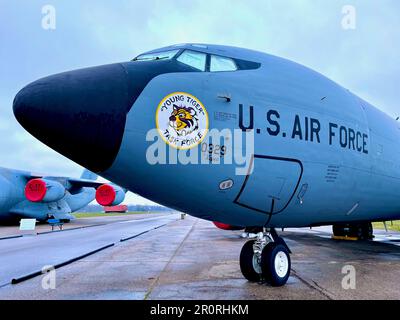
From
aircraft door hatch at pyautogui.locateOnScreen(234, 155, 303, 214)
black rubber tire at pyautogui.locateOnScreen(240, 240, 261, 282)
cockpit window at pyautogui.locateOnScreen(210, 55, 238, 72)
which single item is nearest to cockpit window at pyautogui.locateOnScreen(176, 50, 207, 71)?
cockpit window at pyautogui.locateOnScreen(210, 55, 238, 72)

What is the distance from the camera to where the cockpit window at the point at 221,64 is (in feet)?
17.2

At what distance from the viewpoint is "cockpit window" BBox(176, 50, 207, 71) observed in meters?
5.10

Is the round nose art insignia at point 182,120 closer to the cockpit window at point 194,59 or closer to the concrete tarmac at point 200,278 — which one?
the cockpit window at point 194,59

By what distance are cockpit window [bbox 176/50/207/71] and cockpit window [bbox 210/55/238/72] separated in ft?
0.41

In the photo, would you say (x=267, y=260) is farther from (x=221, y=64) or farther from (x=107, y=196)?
(x=107, y=196)

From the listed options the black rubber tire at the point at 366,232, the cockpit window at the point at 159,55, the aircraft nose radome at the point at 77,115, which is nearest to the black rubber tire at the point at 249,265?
the aircraft nose radome at the point at 77,115

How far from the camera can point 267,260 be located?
227 inches

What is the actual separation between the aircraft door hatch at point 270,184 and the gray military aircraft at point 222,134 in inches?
0.7

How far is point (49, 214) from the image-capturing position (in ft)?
94.9

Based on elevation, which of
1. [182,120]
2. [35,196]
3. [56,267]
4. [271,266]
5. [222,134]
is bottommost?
[56,267]

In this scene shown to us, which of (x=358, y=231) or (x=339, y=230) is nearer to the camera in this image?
(x=358, y=231)

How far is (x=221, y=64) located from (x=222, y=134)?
127cm

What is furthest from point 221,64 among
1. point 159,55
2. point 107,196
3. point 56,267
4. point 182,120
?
point 107,196

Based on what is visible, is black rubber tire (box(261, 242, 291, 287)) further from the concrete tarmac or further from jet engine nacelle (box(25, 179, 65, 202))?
jet engine nacelle (box(25, 179, 65, 202))
